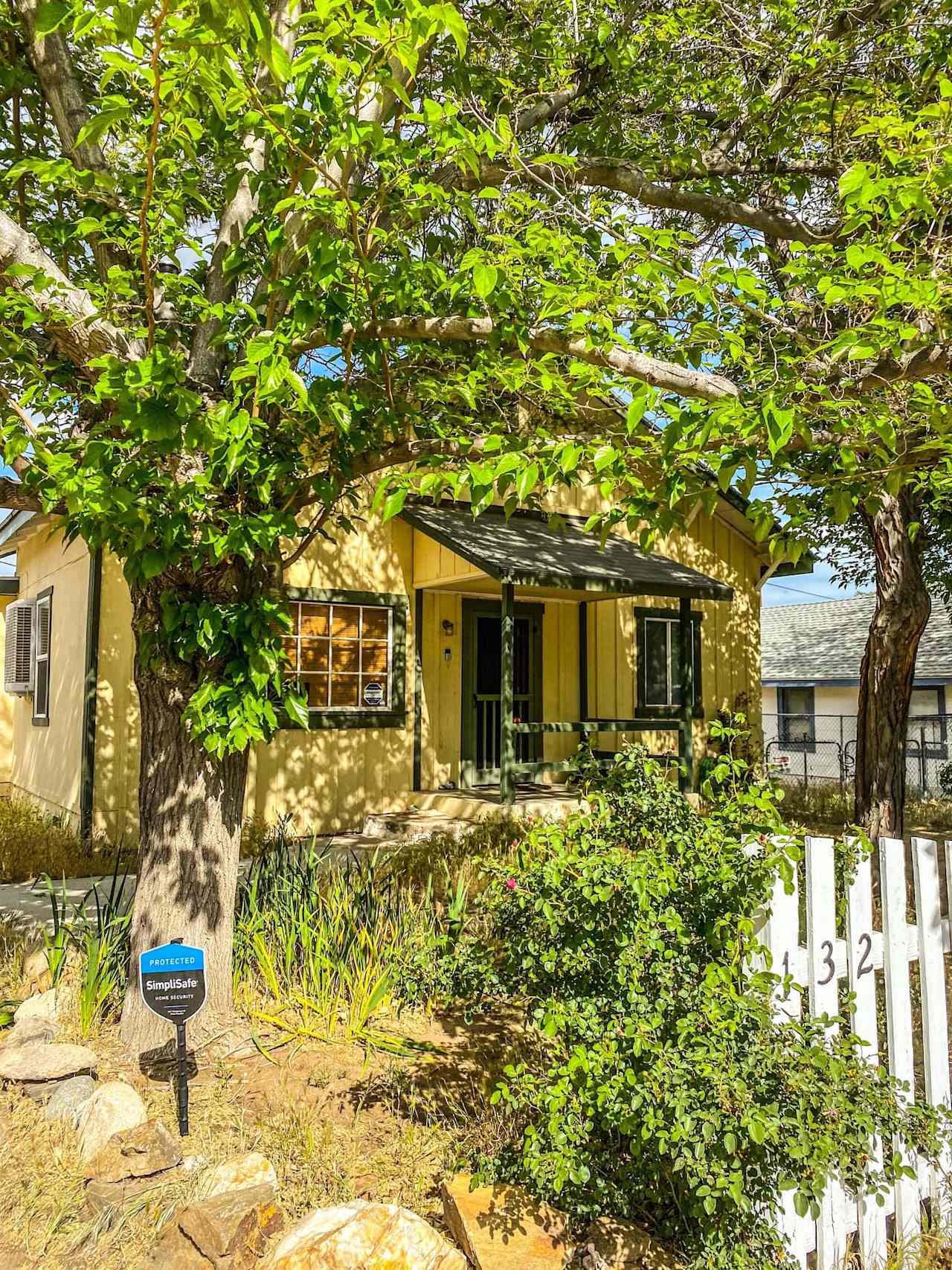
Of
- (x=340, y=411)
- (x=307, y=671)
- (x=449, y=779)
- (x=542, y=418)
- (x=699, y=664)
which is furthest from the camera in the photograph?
(x=699, y=664)

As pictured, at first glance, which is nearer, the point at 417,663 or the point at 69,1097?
the point at 69,1097

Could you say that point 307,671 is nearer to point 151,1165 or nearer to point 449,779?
point 449,779

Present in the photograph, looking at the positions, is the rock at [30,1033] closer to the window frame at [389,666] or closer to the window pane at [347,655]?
the window frame at [389,666]

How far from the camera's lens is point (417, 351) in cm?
452

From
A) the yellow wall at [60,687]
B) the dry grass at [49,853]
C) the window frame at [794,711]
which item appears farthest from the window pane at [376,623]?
the window frame at [794,711]

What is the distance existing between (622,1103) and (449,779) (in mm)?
7781

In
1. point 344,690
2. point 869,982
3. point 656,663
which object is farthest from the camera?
point 656,663

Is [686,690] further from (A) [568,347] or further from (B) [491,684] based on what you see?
(A) [568,347]

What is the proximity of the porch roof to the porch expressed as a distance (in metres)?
0.02

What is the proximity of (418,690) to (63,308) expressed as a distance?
698cm

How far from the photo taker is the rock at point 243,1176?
2.94 meters

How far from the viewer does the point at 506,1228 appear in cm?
265

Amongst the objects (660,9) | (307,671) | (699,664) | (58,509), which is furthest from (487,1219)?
(699,664)

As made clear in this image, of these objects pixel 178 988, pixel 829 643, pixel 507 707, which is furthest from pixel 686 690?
pixel 829 643
